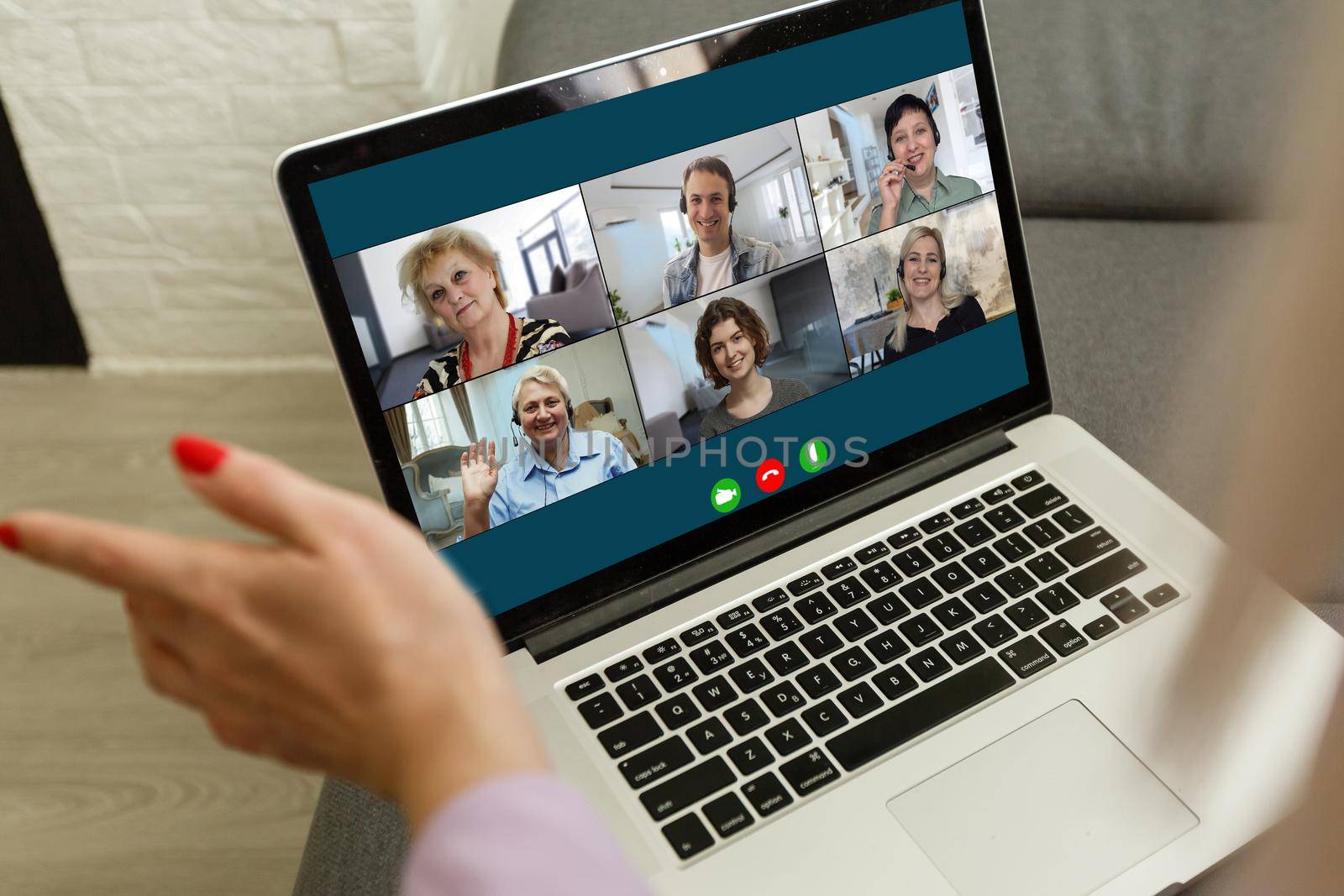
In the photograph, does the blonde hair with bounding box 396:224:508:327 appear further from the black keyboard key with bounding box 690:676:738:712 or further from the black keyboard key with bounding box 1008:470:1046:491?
the black keyboard key with bounding box 1008:470:1046:491

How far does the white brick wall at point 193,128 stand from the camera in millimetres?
1313

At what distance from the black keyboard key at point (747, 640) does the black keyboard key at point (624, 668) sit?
0.18 ft

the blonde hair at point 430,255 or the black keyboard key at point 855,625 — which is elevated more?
the blonde hair at point 430,255

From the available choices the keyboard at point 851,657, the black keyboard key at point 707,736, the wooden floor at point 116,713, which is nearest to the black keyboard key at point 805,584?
the keyboard at point 851,657

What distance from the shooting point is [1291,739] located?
1.79 feet

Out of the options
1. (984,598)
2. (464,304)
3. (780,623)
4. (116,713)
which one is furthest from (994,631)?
(116,713)

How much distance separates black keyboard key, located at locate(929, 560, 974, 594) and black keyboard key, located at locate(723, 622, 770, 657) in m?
0.12

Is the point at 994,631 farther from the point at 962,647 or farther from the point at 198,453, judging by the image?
the point at 198,453

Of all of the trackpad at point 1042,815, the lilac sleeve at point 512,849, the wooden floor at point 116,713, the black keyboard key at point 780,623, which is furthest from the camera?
the wooden floor at point 116,713

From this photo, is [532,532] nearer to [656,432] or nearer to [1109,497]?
[656,432]

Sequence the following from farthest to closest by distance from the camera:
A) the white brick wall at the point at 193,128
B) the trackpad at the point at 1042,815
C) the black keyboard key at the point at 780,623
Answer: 1. the white brick wall at the point at 193,128
2. the black keyboard key at the point at 780,623
3. the trackpad at the point at 1042,815

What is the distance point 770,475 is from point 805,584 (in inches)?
2.9

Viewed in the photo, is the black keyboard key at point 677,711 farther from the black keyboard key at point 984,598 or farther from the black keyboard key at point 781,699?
the black keyboard key at point 984,598

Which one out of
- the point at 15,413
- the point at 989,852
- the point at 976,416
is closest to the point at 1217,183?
the point at 976,416
